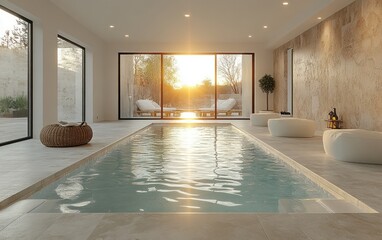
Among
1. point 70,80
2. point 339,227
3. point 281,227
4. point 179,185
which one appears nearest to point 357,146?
point 179,185

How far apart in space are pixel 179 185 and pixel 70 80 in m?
8.18

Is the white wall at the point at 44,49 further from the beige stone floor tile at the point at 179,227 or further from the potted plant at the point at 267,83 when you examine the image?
the potted plant at the point at 267,83

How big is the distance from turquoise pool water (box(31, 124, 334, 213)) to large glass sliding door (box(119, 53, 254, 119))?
369 inches

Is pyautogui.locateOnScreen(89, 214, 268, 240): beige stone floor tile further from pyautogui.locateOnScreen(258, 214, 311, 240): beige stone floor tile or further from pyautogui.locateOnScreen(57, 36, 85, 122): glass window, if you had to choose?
pyautogui.locateOnScreen(57, 36, 85, 122): glass window

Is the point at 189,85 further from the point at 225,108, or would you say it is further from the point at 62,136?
the point at 62,136

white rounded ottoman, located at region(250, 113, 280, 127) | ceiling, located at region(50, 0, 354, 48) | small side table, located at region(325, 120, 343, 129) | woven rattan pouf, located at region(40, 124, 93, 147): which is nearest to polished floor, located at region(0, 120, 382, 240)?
woven rattan pouf, located at region(40, 124, 93, 147)

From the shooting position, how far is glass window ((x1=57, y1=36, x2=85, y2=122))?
10047 millimetres

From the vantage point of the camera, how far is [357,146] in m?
4.44

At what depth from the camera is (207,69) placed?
1551 centimetres

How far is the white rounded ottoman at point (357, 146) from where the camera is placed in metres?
4.36

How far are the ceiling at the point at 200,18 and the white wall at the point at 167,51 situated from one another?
0.79 metres

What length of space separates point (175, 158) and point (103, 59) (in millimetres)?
9540

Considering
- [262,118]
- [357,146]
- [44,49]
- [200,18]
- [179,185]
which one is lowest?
[179,185]

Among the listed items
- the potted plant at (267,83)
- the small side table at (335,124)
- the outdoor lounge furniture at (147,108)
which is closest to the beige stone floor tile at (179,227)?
the small side table at (335,124)
